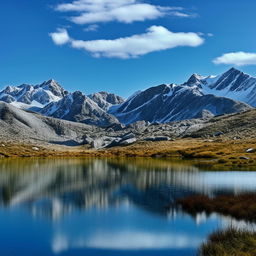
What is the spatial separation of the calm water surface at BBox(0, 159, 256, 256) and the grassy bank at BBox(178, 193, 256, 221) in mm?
1503

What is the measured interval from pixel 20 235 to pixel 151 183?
31.9 meters

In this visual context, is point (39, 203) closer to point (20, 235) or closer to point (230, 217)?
point (20, 235)

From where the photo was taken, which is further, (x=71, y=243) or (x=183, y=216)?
(x=183, y=216)

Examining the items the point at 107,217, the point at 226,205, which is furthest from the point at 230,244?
the point at 226,205

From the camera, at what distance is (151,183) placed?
190 ft

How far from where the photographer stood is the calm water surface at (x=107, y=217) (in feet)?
83.6

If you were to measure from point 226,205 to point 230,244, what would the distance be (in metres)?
14.4

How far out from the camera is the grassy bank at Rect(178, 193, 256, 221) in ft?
109

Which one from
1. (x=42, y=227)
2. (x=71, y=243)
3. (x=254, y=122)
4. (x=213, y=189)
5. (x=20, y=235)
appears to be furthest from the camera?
(x=254, y=122)

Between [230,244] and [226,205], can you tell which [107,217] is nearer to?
[226,205]

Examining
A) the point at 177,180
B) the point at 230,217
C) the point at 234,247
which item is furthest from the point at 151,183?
the point at 234,247

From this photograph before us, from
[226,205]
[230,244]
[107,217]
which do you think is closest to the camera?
[230,244]

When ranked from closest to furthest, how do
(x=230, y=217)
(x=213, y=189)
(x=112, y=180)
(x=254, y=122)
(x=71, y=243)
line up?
1. (x=71, y=243)
2. (x=230, y=217)
3. (x=213, y=189)
4. (x=112, y=180)
5. (x=254, y=122)

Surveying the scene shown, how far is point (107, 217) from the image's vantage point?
113 ft
